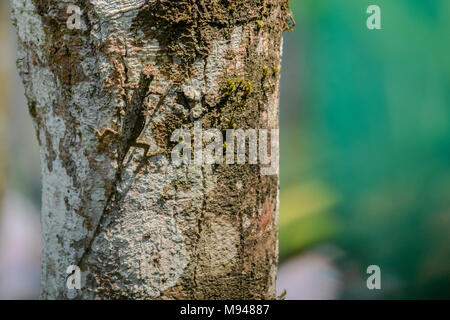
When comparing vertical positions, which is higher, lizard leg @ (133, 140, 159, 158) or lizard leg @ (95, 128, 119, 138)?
lizard leg @ (95, 128, 119, 138)

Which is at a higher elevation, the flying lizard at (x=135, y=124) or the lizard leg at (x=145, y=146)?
the flying lizard at (x=135, y=124)

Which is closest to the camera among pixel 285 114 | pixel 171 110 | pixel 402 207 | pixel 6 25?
pixel 171 110

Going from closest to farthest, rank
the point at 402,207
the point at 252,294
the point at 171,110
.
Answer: the point at 171,110
the point at 252,294
the point at 402,207

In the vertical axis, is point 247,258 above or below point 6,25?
below

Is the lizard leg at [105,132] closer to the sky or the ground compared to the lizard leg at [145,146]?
closer to the sky

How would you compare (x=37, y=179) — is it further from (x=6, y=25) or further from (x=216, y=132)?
(x=216, y=132)

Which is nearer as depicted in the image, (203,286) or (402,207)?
(203,286)

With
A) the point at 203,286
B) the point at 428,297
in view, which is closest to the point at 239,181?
the point at 203,286

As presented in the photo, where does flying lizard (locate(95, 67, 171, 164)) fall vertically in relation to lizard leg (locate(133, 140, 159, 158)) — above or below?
above
